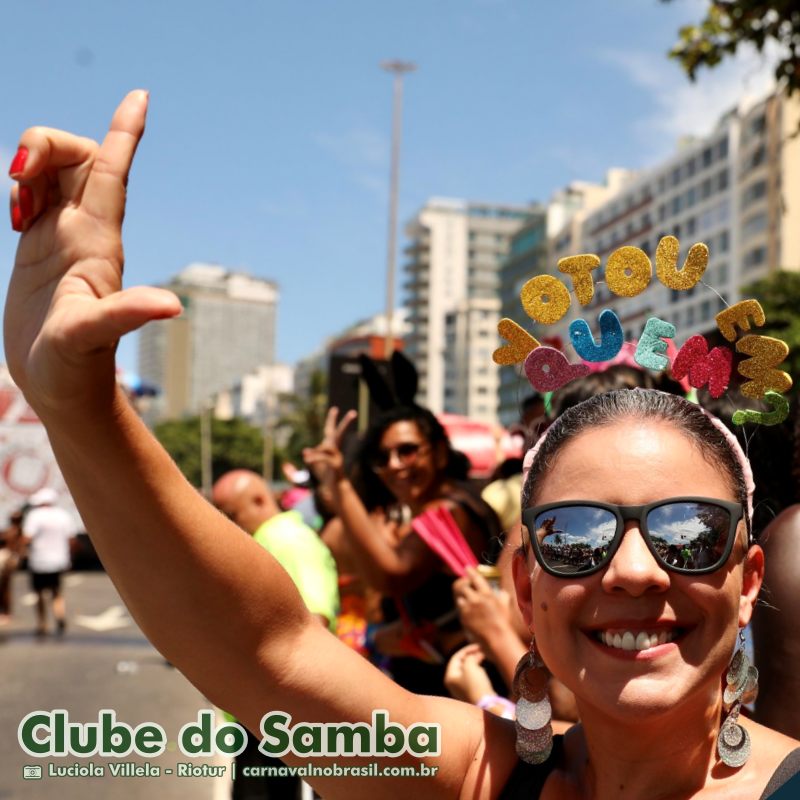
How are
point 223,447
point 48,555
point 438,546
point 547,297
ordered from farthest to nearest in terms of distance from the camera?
1. point 223,447
2. point 48,555
3. point 438,546
4. point 547,297

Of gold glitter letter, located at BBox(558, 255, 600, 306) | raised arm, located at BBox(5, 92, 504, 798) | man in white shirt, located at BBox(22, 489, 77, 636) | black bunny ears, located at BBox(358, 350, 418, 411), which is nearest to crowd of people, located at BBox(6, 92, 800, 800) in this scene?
raised arm, located at BBox(5, 92, 504, 798)

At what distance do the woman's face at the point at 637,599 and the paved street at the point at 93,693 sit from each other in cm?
71

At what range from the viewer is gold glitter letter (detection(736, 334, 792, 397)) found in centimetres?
176

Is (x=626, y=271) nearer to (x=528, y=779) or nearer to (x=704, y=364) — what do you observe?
(x=704, y=364)

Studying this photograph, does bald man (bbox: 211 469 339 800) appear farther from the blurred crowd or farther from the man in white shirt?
the man in white shirt

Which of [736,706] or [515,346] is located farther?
[515,346]

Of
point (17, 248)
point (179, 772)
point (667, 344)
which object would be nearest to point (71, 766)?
point (179, 772)

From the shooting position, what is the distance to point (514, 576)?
179 centimetres

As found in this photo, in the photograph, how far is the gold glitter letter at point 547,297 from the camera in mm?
1863

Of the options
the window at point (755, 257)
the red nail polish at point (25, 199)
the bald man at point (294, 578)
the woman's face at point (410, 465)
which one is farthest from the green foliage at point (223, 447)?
the red nail polish at point (25, 199)

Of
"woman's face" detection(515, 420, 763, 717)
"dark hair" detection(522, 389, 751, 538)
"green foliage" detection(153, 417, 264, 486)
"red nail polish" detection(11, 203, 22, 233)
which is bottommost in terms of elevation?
"green foliage" detection(153, 417, 264, 486)

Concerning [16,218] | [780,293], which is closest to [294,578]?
[16,218]

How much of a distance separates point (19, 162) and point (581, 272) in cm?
94

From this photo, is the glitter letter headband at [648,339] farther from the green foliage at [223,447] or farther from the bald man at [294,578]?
the green foliage at [223,447]
